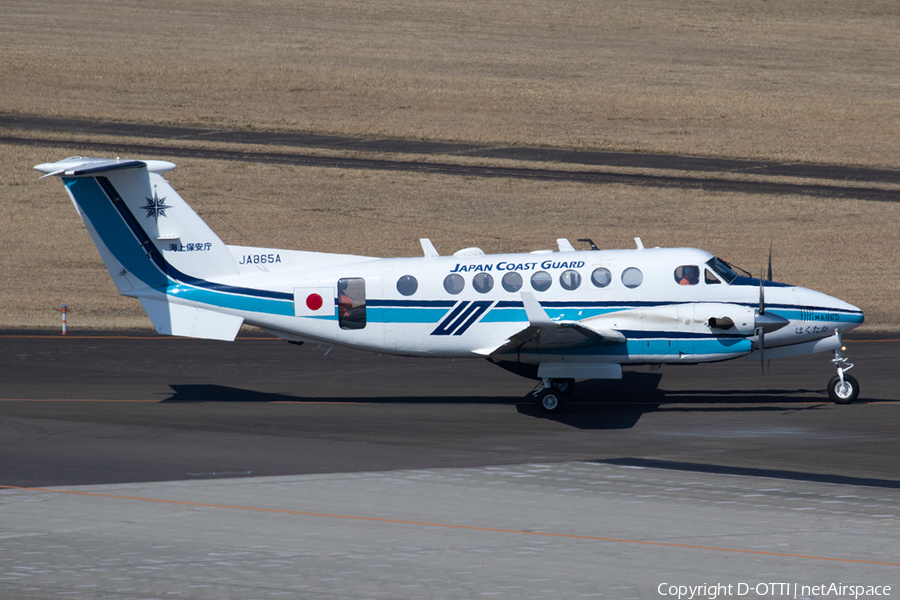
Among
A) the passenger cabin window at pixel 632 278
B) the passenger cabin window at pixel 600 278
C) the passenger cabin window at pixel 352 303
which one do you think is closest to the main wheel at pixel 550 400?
the passenger cabin window at pixel 600 278

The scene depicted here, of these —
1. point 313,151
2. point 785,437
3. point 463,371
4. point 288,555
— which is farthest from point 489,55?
point 288,555

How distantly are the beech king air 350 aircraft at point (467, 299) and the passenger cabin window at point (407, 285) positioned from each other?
37 mm

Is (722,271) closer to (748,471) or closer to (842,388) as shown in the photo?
(842,388)

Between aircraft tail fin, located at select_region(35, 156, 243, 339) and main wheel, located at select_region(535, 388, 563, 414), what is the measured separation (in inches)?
233

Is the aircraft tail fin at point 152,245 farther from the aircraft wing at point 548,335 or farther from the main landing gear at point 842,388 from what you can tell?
the main landing gear at point 842,388

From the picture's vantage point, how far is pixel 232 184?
42.9 m

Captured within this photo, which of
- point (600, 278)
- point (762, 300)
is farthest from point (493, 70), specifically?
point (762, 300)

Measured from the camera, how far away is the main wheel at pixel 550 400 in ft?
58.6

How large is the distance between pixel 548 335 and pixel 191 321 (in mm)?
6798

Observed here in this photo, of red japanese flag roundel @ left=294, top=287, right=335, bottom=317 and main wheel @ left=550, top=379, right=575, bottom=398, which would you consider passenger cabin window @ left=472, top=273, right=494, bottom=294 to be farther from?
red japanese flag roundel @ left=294, top=287, right=335, bottom=317

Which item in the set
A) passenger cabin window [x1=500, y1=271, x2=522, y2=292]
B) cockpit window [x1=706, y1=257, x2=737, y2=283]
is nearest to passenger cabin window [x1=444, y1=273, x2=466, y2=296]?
passenger cabin window [x1=500, y1=271, x2=522, y2=292]

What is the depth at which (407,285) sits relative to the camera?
18.8 metres

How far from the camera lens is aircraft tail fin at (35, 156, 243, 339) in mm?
18984

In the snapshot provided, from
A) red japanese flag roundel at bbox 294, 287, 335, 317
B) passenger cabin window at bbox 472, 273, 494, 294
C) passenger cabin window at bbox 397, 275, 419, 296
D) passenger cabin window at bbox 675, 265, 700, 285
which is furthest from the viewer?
red japanese flag roundel at bbox 294, 287, 335, 317
